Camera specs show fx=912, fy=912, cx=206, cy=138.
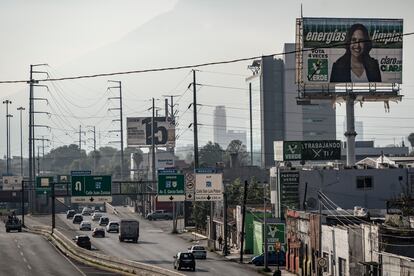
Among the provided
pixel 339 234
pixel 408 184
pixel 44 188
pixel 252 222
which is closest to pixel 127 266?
pixel 339 234

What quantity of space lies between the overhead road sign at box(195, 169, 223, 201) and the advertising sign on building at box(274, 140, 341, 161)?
1059 centimetres

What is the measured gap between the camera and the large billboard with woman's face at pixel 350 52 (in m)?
114

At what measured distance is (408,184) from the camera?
105375 millimetres

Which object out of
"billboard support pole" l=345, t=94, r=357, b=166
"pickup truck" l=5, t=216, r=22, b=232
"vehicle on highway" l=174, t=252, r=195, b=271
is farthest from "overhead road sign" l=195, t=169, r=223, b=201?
"pickup truck" l=5, t=216, r=22, b=232

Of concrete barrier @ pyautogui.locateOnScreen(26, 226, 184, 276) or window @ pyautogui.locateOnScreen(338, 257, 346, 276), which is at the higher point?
window @ pyautogui.locateOnScreen(338, 257, 346, 276)

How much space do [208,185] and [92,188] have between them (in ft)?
44.0

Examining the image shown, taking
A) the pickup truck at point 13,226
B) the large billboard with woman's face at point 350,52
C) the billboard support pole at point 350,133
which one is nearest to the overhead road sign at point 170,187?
the large billboard with woman's face at point 350,52

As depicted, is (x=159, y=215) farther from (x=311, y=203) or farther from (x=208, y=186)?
(x=311, y=203)

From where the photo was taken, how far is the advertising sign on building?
111m

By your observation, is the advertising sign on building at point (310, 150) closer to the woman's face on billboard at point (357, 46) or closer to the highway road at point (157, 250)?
the woman's face on billboard at point (357, 46)

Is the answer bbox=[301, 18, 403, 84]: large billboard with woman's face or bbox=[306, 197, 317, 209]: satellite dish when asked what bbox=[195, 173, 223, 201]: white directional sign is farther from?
bbox=[301, 18, 403, 84]: large billboard with woman's face

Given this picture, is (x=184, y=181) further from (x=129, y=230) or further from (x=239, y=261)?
(x=129, y=230)

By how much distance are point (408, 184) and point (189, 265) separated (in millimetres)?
31298

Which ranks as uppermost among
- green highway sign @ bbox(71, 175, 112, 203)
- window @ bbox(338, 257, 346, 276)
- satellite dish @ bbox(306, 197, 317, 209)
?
green highway sign @ bbox(71, 175, 112, 203)
